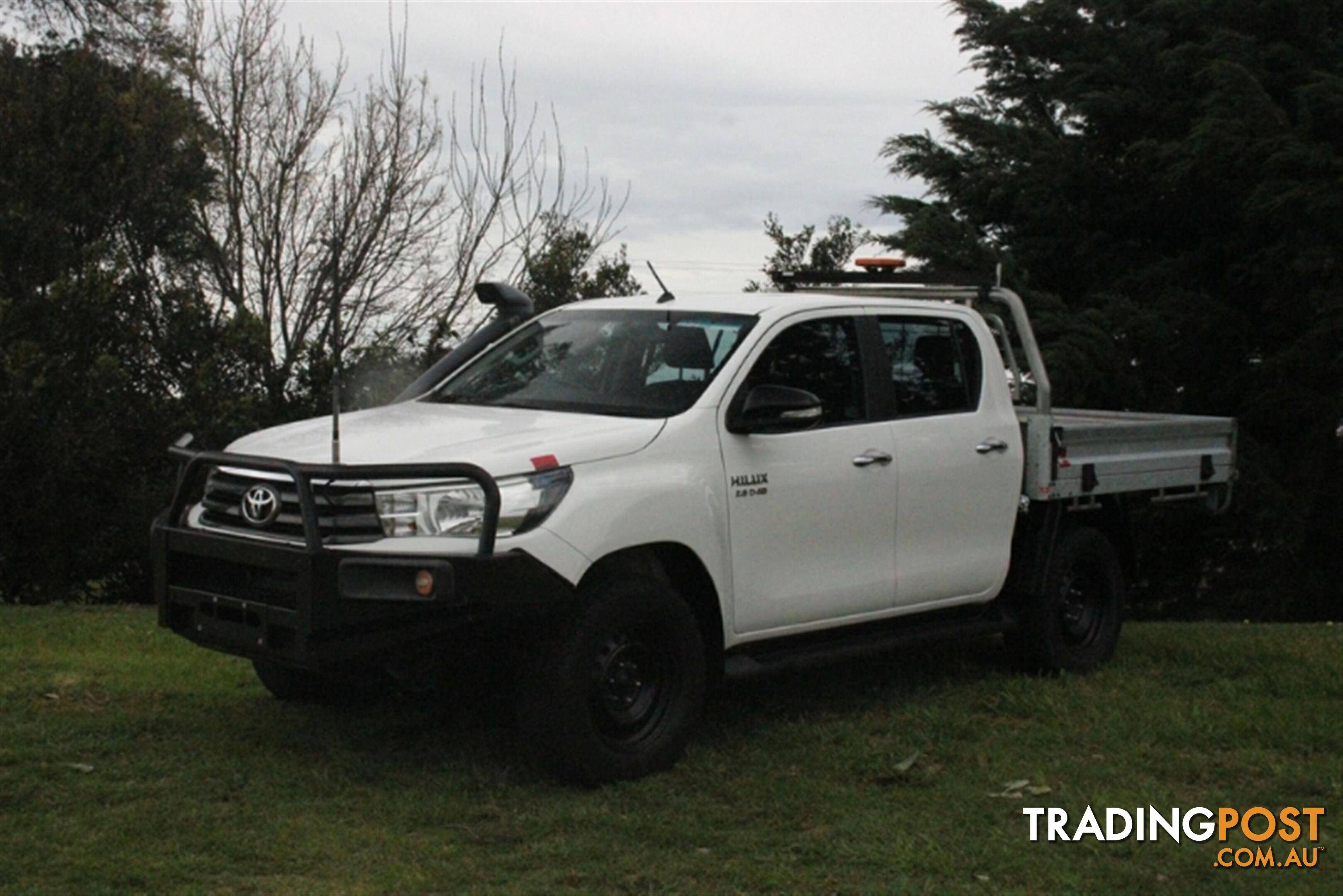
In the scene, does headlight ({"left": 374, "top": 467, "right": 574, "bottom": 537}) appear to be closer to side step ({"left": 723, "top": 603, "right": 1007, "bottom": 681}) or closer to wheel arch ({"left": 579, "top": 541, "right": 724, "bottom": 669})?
wheel arch ({"left": 579, "top": 541, "right": 724, "bottom": 669})

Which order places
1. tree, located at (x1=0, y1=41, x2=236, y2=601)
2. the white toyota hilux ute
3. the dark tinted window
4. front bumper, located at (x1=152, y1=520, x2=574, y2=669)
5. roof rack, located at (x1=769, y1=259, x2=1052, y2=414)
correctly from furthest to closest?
tree, located at (x1=0, y1=41, x2=236, y2=601), roof rack, located at (x1=769, y1=259, x2=1052, y2=414), the dark tinted window, the white toyota hilux ute, front bumper, located at (x1=152, y1=520, x2=574, y2=669)

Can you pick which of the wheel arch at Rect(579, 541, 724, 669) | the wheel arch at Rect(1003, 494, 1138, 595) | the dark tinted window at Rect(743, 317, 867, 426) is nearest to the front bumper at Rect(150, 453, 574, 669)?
the wheel arch at Rect(579, 541, 724, 669)

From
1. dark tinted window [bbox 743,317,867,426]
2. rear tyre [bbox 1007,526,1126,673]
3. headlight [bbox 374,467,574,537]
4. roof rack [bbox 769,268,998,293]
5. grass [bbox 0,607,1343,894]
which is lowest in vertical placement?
grass [bbox 0,607,1343,894]

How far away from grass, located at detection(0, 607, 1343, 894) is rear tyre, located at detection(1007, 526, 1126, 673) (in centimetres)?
14

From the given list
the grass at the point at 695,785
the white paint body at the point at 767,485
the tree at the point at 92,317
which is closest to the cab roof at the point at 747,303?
the white paint body at the point at 767,485

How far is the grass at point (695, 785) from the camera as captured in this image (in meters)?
5.49

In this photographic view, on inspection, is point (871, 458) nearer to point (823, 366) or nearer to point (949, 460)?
point (823, 366)

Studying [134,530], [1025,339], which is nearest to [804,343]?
[1025,339]

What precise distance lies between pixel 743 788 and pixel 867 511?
5.01 ft

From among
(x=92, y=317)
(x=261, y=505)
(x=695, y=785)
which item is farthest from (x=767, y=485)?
(x=92, y=317)

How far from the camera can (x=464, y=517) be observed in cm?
611

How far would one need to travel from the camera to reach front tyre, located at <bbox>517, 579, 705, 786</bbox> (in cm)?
620

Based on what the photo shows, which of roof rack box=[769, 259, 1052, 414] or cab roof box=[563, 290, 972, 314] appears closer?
cab roof box=[563, 290, 972, 314]

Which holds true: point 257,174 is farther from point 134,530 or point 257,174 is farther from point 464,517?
point 464,517
